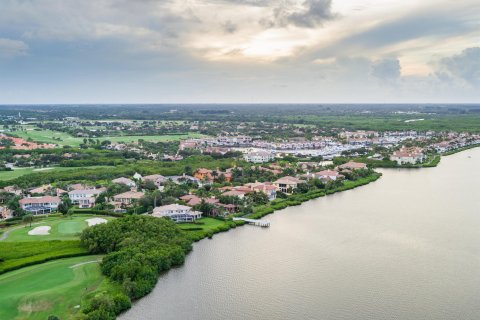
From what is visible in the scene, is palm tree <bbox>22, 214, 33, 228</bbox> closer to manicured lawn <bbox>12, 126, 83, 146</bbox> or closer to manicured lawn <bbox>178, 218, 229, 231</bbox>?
manicured lawn <bbox>178, 218, 229, 231</bbox>

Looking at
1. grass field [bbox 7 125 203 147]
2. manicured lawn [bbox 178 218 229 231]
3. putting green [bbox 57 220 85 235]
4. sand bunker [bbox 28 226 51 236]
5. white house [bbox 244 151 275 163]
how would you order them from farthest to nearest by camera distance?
1. grass field [bbox 7 125 203 147]
2. white house [bbox 244 151 275 163]
3. manicured lawn [bbox 178 218 229 231]
4. putting green [bbox 57 220 85 235]
5. sand bunker [bbox 28 226 51 236]

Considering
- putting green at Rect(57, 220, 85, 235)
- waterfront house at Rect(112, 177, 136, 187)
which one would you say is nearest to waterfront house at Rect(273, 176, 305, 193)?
waterfront house at Rect(112, 177, 136, 187)

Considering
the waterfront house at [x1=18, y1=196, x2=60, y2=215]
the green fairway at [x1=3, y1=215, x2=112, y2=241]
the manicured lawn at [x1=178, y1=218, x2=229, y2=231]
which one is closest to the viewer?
the green fairway at [x1=3, y1=215, x2=112, y2=241]

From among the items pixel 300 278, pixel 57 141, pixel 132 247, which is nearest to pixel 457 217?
pixel 300 278

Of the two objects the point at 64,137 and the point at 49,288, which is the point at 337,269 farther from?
the point at 64,137

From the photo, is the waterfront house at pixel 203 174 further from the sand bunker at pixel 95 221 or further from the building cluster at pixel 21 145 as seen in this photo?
the building cluster at pixel 21 145

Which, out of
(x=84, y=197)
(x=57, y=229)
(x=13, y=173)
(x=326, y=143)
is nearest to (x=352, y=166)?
(x=326, y=143)

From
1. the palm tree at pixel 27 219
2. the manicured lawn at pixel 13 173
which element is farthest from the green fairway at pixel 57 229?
the manicured lawn at pixel 13 173
